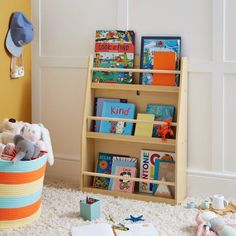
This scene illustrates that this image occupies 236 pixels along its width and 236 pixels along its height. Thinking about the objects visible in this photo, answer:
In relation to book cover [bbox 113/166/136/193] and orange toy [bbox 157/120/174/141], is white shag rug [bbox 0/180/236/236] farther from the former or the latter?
orange toy [bbox 157/120/174/141]

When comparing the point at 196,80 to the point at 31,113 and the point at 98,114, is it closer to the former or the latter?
the point at 98,114

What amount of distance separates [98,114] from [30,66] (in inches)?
25.9

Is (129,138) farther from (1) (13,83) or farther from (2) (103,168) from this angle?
(1) (13,83)

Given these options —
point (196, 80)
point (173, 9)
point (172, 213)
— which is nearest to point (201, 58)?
point (196, 80)

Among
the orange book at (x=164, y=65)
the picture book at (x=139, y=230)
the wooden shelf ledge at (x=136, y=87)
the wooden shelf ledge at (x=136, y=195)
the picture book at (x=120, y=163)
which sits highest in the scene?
the orange book at (x=164, y=65)

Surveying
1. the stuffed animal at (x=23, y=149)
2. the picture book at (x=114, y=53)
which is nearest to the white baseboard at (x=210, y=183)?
the picture book at (x=114, y=53)

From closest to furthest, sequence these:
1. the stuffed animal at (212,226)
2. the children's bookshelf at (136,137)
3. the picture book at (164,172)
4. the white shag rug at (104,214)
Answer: the stuffed animal at (212,226), the white shag rug at (104,214), the children's bookshelf at (136,137), the picture book at (164,172)

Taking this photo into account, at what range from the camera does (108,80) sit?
9.63 ft

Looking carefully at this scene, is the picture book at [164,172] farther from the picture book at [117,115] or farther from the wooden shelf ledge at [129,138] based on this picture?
the picture book at [117,115]

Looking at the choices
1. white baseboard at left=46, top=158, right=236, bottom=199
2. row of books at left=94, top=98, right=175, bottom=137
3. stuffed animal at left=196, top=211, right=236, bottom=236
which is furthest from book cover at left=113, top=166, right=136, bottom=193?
stuffed animal at left=196, top=211, right=236, bottom=236

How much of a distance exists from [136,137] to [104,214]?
551 millimetres

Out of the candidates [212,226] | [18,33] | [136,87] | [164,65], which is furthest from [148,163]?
[18,33]

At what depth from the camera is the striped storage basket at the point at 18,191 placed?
2.31 metres

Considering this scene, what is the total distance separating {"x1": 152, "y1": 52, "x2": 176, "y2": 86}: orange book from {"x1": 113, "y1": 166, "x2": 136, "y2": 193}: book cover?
58 cm
